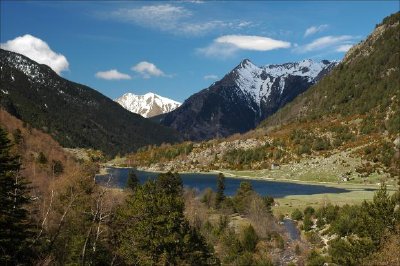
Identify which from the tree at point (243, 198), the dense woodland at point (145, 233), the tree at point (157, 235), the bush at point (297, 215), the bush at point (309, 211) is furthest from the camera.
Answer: the tree at point (243, 198)

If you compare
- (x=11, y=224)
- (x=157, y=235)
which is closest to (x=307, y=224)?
(x=157, y=235)

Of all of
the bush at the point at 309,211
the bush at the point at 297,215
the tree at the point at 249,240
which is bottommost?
the tree at the point at 249,240

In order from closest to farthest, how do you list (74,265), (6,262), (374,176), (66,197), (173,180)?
(6,262), (74,265), (66,197), (173,180), (374,176)

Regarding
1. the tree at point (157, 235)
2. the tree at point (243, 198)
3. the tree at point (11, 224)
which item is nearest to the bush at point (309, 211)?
the tree at point (243, 198)

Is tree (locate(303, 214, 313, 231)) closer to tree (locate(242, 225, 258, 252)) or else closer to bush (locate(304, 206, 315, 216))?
bush (locate(304, 206, 315, 216))

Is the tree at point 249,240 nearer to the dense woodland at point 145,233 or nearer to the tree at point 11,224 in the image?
the dense woodland at point 145,233

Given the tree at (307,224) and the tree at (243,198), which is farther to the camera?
the tree at (243,198)

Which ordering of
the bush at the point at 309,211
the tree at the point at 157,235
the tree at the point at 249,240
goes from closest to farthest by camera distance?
the tree at the point at 157,235 → the tree at the point at 249,240 → the bush at the point at 309,211

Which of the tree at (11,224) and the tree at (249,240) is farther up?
the tree at (11,224)

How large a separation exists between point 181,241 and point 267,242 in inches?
1171

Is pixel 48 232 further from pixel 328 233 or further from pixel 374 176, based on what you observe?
pixel 374 176

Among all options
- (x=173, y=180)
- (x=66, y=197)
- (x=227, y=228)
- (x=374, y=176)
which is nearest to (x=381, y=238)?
(x=227, y=228)

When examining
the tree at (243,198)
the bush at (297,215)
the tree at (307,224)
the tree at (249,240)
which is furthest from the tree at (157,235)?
the tree at (243,198)

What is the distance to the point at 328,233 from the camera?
8088cm
